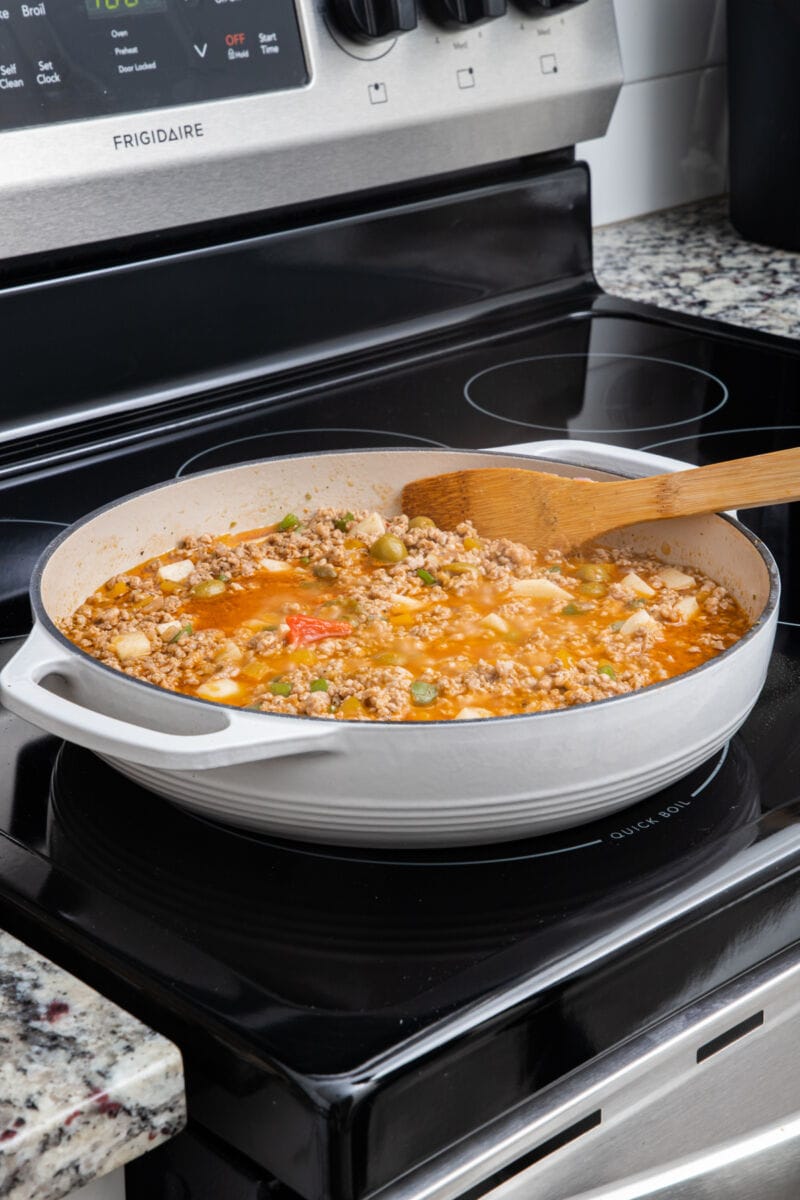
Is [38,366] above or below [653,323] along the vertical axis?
above

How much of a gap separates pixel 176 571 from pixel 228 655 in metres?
0.13

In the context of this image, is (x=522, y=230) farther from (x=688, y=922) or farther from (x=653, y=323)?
(x=688, y=922)

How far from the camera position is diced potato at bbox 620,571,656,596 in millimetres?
817

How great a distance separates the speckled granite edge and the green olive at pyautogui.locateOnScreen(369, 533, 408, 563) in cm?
38

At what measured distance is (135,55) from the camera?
1.10 meters

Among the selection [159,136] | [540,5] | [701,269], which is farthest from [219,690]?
[701,269]

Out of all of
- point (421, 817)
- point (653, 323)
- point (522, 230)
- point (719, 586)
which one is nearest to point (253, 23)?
point (522, 230)

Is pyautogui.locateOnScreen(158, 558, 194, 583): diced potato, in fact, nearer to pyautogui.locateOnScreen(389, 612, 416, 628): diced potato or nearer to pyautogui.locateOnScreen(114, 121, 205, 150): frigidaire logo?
pyautogui.locateOnScreen(389, 612, 416, 628): diced potato

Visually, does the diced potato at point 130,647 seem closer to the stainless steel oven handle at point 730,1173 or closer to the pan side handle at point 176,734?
the pan side handle at point 176,734

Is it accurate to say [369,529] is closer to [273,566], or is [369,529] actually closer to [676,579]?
[273,566]

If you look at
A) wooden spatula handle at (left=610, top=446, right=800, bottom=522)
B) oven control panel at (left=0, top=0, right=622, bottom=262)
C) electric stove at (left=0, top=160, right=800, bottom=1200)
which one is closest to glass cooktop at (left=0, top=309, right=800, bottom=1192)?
electric stove at (left=0, top=160, right=800, bottom=1200)

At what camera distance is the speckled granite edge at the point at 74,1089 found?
489 millimetres

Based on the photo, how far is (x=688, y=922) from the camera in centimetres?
61

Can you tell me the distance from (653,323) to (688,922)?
0.98 m
